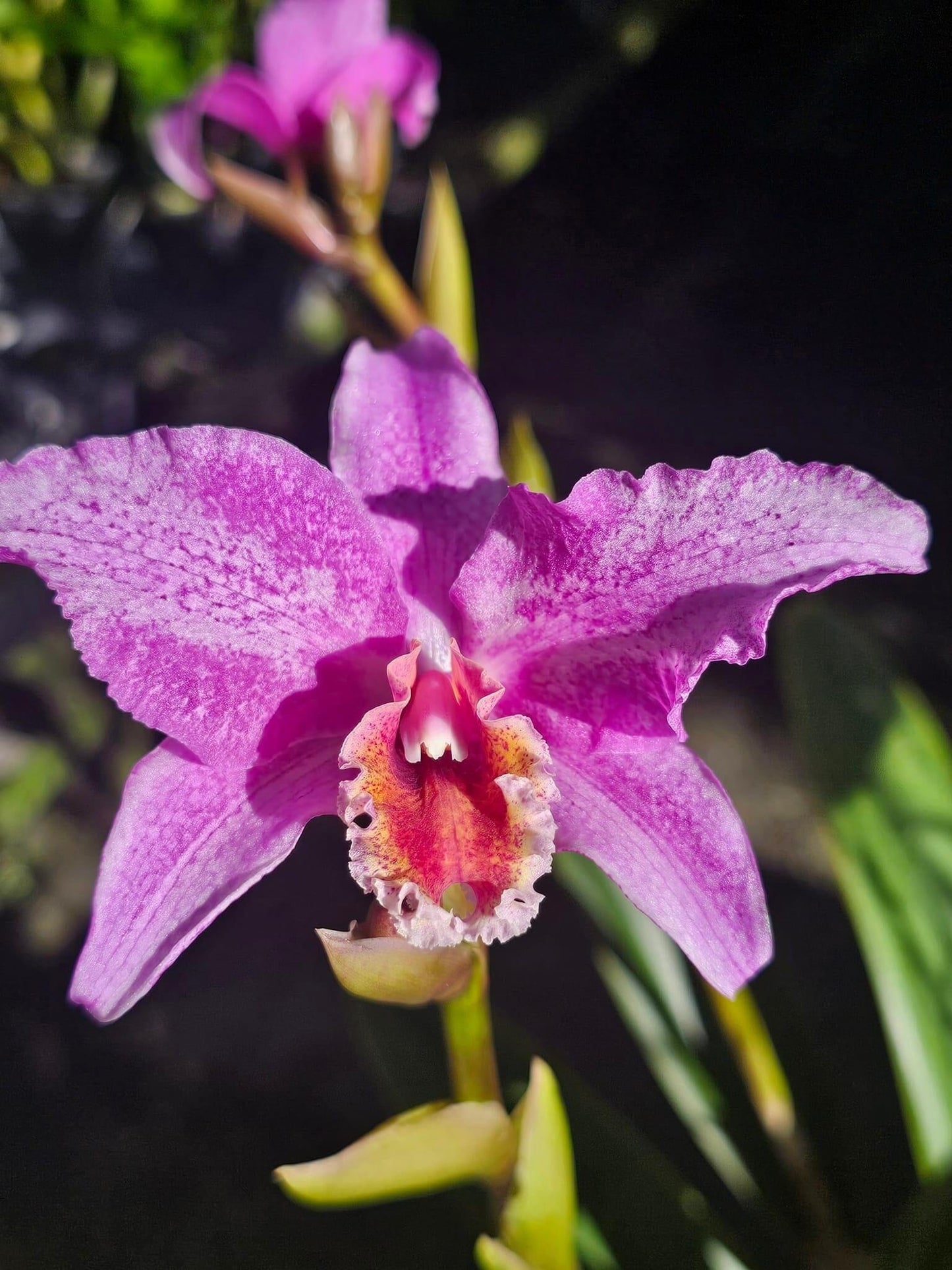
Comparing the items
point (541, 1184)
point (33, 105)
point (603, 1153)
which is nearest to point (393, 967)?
point (541, 1184)

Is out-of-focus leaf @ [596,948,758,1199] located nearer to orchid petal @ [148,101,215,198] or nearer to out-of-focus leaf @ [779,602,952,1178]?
out-of-focus leaf @ [779,602,952,1178]

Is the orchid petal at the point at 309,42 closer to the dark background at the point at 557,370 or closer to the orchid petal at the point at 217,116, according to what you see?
the orchid petal at the point at 217,116

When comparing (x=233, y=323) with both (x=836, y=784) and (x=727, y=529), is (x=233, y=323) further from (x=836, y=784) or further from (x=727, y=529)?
(x=727, y=529)

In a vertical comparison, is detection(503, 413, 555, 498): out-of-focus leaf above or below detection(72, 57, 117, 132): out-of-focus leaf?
below

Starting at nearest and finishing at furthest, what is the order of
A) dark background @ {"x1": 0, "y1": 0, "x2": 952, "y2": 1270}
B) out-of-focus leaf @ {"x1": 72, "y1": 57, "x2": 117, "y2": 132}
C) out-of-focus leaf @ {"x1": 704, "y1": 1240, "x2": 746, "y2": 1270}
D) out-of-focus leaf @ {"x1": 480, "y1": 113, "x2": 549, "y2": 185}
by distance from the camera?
out-of-focus leaf @ {"x1": 704, "y1": 1240, "x2": 746, "y2": 1270} < dark background @ {"x1": 0, "y1": 0, "x2": 952, "y2": 1270} < out-of-focus leaf @ {"x1": 72, "y1": 57, "x2": 117, "y2": 132} < out-of-focus leaf @ {"x1": 480, "y1": 113, "x2": 549, "y2": 185}

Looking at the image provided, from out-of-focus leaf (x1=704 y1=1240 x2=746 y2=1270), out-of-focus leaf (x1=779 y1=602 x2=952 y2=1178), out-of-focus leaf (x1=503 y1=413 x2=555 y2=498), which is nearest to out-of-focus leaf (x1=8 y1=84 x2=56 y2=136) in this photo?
out-of-focus leaf (x1=503 y1=413 x2=555 y2=498)

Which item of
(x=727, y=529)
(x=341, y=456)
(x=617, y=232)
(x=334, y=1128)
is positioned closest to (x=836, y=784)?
(x=727, y=529)

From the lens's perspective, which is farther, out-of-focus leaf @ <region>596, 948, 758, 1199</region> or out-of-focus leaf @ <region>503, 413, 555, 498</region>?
out-of-focus leaf @ <region>596, 948, 758, 1199</region>
